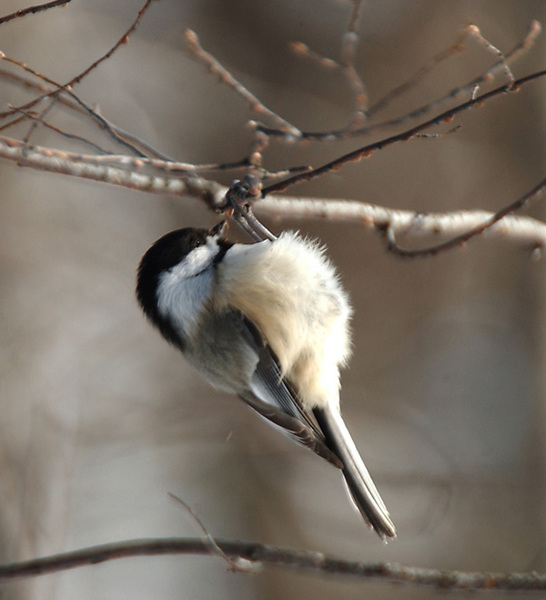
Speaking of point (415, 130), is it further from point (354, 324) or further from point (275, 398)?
point (354, 324)

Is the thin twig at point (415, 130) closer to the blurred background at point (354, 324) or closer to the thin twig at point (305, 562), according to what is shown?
the thin twig at point (305, 562)

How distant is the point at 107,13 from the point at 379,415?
2.42m

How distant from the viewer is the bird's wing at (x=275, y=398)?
4.73 ft

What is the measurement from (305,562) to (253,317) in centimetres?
59

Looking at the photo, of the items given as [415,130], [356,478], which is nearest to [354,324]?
[356,478]

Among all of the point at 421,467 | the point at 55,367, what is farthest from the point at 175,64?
the point at 421,467

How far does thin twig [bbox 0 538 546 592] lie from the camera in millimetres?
947

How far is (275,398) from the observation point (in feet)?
4.85

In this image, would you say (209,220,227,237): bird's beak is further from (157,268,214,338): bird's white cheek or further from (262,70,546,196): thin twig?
(262,70,546,196): thin twig

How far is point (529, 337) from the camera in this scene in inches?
137

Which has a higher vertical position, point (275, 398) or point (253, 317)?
point (253, 317)

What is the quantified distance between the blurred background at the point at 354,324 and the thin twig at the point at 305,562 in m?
1.62

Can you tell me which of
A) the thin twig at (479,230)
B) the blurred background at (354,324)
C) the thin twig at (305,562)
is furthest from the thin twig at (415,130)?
the blurred background at (354,324)

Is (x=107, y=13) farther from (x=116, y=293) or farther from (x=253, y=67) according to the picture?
(x=116, y=293)
